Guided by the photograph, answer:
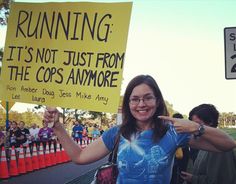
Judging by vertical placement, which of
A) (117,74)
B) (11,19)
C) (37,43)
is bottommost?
(117,74)

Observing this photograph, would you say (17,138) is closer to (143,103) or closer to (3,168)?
(3,168)

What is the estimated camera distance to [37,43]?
12.6 ft

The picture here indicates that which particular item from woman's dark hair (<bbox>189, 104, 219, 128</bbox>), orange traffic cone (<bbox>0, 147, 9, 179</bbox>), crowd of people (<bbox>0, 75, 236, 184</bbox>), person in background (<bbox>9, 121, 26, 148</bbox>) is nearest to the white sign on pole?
woman's dark hair (<bbox>189, 104, 219, 128</bbox>)

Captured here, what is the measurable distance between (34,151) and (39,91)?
464 inches

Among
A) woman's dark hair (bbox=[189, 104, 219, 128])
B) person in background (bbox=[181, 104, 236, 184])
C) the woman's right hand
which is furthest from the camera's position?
woman's dark hair (bbox=[189, 104, 219, 128])

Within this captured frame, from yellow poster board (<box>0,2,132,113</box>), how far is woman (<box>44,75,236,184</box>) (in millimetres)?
534

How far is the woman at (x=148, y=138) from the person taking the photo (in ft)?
8.20

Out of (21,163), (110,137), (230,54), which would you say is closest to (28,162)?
(21,163)

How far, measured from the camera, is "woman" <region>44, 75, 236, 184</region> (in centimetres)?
250

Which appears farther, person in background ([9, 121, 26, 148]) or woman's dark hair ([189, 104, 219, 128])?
person in background ([9, 121, 26, 148])

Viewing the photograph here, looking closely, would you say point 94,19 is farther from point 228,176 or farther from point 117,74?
point 228,176

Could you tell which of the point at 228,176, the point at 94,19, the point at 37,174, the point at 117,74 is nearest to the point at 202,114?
the point at 228,176

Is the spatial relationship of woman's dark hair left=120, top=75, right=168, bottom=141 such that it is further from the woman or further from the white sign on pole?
the white sign on pole

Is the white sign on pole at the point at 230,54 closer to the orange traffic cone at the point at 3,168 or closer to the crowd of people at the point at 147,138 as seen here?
the crowd of people at the point at 147,138
